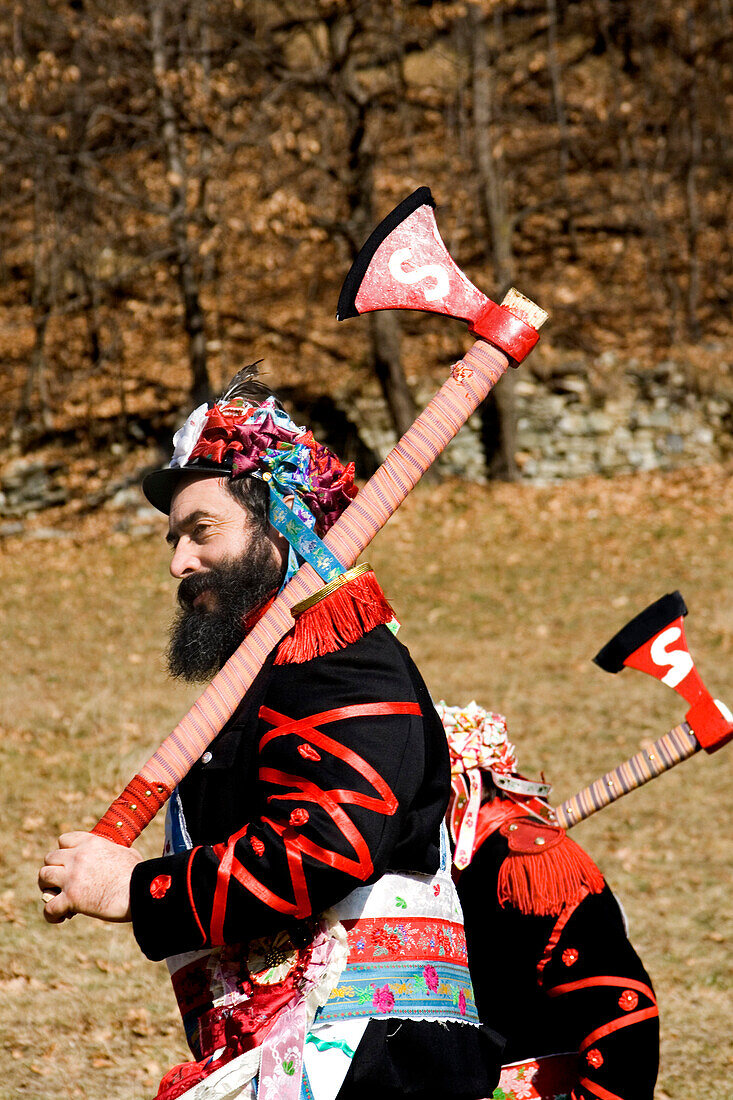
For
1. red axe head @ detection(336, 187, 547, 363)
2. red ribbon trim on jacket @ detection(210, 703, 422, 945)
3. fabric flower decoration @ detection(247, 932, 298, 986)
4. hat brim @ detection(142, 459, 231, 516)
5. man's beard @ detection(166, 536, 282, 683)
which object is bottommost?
fabric flower decoration @ detection(247, 932, 298, 986)

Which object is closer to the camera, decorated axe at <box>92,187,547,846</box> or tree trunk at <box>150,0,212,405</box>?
decorated axe at <box>92,187,547,846</box>

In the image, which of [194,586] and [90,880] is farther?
[194,586]

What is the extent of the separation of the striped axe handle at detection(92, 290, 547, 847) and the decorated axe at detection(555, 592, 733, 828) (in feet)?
3.11

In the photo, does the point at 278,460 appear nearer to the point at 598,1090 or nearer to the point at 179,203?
the point at 598,1090

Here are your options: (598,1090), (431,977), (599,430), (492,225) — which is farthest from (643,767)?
(492,225)

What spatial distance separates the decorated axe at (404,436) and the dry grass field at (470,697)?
2084 mm

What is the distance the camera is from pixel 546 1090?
3.05 m

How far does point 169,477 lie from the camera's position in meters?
2.43

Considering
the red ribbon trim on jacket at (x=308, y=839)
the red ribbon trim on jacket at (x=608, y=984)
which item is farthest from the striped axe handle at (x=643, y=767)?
the red ribbon trim on jacket at (x=308, y=839)

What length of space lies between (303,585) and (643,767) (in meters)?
1.23

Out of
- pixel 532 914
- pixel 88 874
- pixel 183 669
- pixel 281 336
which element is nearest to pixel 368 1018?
pixel 88 874

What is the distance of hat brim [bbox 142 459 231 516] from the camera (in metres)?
2.35

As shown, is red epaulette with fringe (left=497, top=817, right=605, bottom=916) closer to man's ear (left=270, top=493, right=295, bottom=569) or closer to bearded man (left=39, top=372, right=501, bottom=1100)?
bearded man (left=39, top=372, right=501, bottom=1100)

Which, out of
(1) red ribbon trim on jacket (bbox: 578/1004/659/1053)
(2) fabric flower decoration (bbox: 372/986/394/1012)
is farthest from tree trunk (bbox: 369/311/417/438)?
(2) fabric flower decoration (bbox: 372/986/394/1012)
